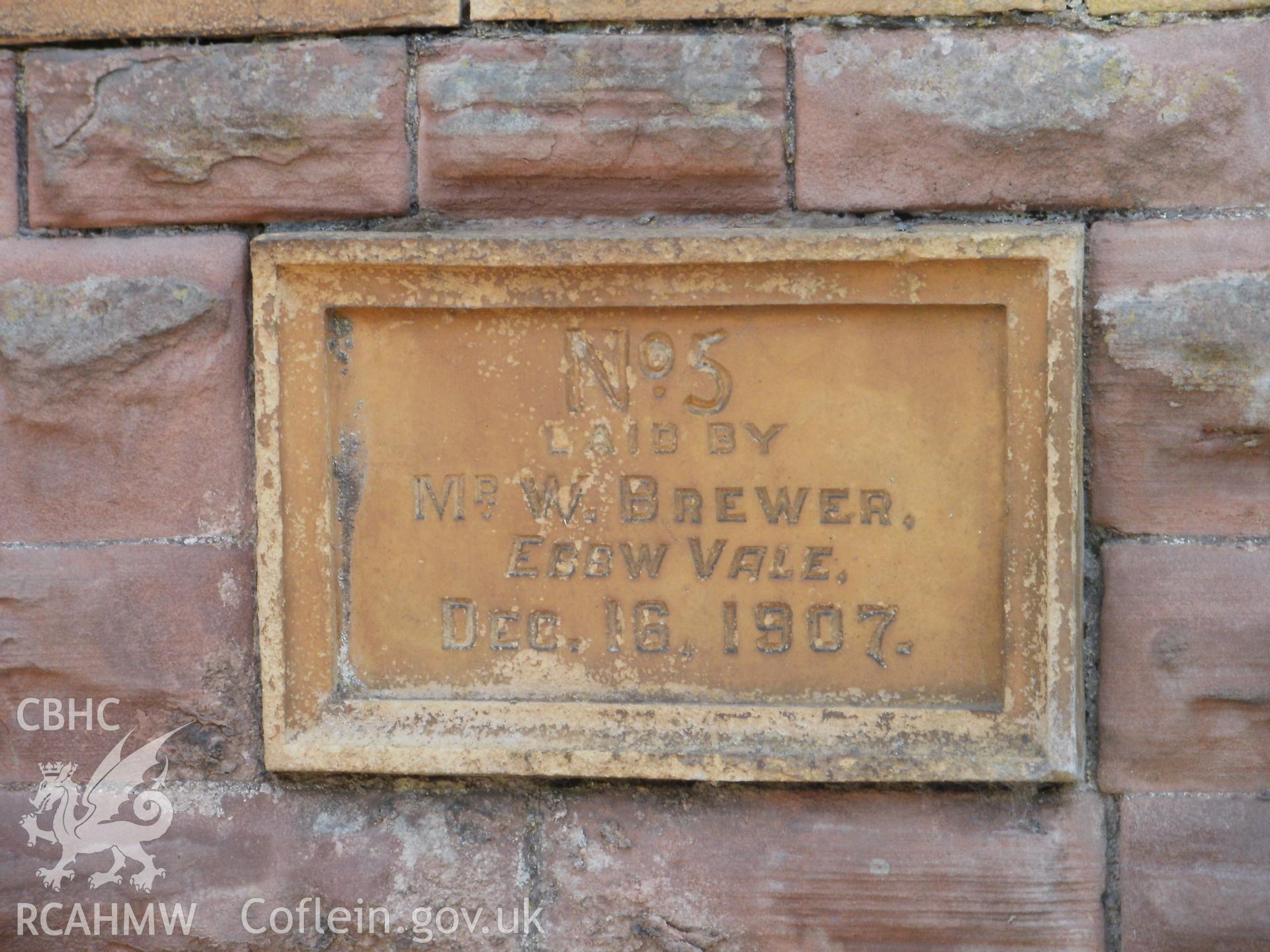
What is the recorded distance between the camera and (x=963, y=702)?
156cm

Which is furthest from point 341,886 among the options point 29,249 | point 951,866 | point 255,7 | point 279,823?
point 255,7

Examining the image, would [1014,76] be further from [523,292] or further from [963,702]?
[963,702]

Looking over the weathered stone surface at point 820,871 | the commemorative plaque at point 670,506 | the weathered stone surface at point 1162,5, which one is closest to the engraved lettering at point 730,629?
the commemorative plaque at point 670,506

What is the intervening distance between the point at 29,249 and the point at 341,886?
44.3 inches

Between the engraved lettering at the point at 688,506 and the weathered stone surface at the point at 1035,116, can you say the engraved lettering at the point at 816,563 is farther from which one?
the weathered stone surface at the point at 1035,116

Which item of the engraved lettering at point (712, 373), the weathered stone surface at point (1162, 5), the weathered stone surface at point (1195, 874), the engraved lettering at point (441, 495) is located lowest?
the weathered stone surface at point (1195, 874)

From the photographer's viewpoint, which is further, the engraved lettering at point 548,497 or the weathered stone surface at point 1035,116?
the engraved lettering at point 548,497

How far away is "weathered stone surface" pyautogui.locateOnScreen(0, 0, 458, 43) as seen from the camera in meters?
1.54

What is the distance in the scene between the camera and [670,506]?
1.58 m

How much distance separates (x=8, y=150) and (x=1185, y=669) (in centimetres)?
198

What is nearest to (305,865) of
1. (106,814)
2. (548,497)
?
(106,814)

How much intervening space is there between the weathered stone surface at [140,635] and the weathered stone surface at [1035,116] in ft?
3.75

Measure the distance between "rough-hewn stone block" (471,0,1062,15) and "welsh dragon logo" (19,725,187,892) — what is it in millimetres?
1255

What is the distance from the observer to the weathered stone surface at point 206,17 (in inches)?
60.8
